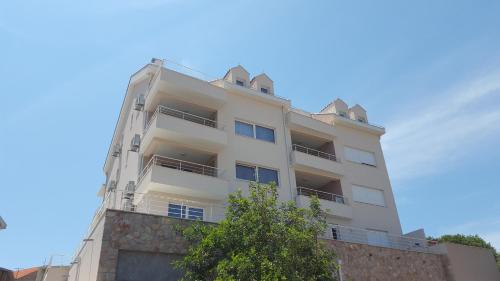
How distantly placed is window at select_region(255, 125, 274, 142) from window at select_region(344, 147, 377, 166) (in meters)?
6.36

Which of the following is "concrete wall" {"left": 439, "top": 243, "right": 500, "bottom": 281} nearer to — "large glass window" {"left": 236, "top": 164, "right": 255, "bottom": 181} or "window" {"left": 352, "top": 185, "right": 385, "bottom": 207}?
"window" {"left": 352, "top": 185, "right": 385, "bottom": 207}

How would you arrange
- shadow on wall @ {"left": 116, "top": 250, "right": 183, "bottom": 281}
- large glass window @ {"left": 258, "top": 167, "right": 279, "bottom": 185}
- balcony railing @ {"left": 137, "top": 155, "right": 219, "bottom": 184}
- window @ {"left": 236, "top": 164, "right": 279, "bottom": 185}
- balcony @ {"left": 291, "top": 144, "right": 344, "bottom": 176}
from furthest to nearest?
balcony @ {"left": 291, "top": 144, "right": 344, "bottom": 176}, large glass window @ {"left": 258, "top": 167, "right": 279, "bottom": 185}, window @ {"left": 236, "top": 164, "right": 279, "bottom": 185}, balcony railing @ {"left": 137, "top": 155, "right": 219, "bottom": 184}, shadow on wall @ {"left": 116, "top": 250, "right": 183, "bottom": 281}

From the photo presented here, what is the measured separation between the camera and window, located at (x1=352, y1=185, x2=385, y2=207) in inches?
1128

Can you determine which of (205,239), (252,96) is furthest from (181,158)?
(205,239)

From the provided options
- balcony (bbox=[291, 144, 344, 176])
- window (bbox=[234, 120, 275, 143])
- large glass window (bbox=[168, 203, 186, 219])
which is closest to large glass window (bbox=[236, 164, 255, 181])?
window (bbox=[234, 120, 275, 143])

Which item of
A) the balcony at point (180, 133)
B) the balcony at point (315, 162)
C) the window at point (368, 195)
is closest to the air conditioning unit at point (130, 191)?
the balcony at point (180, 133)

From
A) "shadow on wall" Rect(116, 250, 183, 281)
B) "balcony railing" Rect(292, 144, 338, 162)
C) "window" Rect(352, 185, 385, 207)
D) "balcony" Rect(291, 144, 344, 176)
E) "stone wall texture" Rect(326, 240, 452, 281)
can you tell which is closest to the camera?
"shadow on wall" Rect(116, 250, 183, 281)

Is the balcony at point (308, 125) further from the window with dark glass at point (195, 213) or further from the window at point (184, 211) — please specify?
the window at point (184, 211)

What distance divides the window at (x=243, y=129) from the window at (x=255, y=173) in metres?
2.26

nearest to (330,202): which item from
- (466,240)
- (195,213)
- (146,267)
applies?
(195,213)

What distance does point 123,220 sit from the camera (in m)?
16.4

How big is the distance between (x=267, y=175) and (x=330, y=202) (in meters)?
4.37

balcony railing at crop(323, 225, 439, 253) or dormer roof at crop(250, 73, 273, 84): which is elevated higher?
dormer roof at crop(250, 73, 273, 84)

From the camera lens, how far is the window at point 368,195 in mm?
28656
